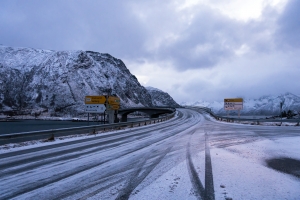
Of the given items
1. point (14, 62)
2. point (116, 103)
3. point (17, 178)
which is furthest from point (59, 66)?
point (17, 178)

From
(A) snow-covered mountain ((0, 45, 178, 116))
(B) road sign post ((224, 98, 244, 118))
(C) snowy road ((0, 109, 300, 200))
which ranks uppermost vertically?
(A) snow-covered mountain ((0, 45, 178, 116))

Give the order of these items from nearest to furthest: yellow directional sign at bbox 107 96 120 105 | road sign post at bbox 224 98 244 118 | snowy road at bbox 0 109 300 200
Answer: snowy road at bbox 0 109 300 200 < yellow directional sign at bbox 107 96 120 105 < road sign post at bbox 224 98 244 118

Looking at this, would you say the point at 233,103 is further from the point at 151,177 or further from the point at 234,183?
the point at 151,177

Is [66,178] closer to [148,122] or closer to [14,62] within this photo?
[148,122]

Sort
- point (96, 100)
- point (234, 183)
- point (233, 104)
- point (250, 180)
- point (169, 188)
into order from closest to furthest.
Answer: point (169, 188), point (234, 183), point (250, 180), point (96, 100), point (233, 104)

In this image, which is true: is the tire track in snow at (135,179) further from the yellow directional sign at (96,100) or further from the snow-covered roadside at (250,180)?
the yellow directional sign at (96,100)

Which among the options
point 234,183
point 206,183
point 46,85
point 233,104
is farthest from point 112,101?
point 46,85

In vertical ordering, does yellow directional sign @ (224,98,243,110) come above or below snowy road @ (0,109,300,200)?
above

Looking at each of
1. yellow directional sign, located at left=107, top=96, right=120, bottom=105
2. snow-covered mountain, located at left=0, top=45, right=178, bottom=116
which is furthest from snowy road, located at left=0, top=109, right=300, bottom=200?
snow-covered mountain, located at left=0, top=45, right=178, bottom=116

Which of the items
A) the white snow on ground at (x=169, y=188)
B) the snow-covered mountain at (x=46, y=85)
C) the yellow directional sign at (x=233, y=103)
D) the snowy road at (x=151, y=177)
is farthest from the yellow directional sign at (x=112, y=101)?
the snow-covered mountain at (x=46, y=85)

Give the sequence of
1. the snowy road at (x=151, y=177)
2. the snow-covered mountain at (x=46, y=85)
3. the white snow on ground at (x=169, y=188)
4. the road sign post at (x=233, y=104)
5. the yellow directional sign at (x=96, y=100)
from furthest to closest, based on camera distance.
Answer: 1. the snow-covered mountain at (x=46, y=85)
2. the road sign post at (x=233, y=104)
3. the yellow directional sign at (x=96, y=100)
4. the snowy road at (x=151, y=177)
5. the white snow on ground at (x=169, y=188)

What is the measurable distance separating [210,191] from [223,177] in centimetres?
117

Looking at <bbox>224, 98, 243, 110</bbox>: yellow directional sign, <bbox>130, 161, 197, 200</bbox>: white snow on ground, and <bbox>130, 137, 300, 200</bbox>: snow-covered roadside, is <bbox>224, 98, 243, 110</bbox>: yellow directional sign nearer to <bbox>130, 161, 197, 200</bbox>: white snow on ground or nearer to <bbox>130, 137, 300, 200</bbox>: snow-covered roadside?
<bbox>130, 137, 300, 200</bbox>: snow-covered roadside

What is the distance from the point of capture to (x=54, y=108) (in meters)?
158
